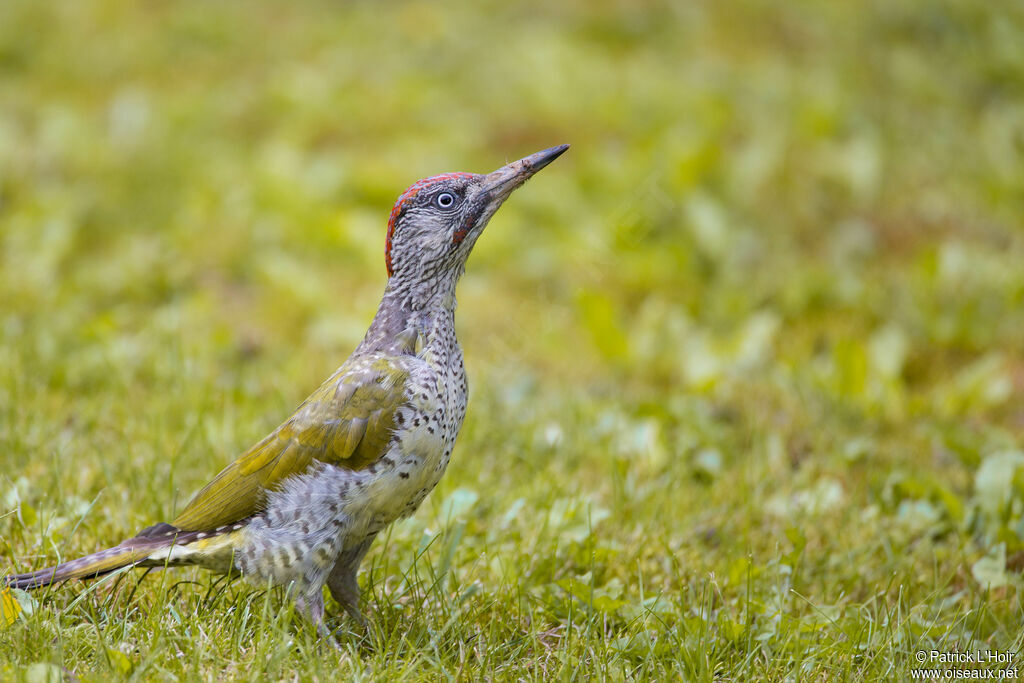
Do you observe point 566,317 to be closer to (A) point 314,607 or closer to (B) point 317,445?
(B) point 317,445

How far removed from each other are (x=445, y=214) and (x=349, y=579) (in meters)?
1.22

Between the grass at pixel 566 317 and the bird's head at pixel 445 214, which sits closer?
the grass at pixel 566 317

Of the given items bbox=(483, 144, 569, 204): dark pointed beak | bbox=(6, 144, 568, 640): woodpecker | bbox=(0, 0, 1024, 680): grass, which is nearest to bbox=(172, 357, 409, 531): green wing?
bbox=(6, 144, 568, 640): woodpecker

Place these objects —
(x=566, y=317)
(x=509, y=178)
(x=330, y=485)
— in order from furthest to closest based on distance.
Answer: (x=566, y=317) < (x=509, y=178) < (x=330, y=485)

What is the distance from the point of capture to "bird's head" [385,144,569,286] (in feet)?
11.5

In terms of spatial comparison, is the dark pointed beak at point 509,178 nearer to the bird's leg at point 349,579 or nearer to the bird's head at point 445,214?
the bird's head at point 445,214

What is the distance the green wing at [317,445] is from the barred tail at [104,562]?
0.13m

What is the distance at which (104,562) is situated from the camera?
10.2 ft

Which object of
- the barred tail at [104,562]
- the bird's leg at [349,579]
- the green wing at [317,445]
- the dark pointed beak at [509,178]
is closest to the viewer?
the barred tail at [104,562]

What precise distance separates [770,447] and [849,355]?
101 centimetres

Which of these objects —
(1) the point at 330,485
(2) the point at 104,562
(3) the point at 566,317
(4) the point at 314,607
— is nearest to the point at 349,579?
(4) the point at 314,607

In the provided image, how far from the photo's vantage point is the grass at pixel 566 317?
3361 millimetres

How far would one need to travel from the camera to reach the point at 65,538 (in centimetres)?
354

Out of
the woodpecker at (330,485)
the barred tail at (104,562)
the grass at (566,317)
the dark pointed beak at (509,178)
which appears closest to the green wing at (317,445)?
the woodpecker at (330,485)
